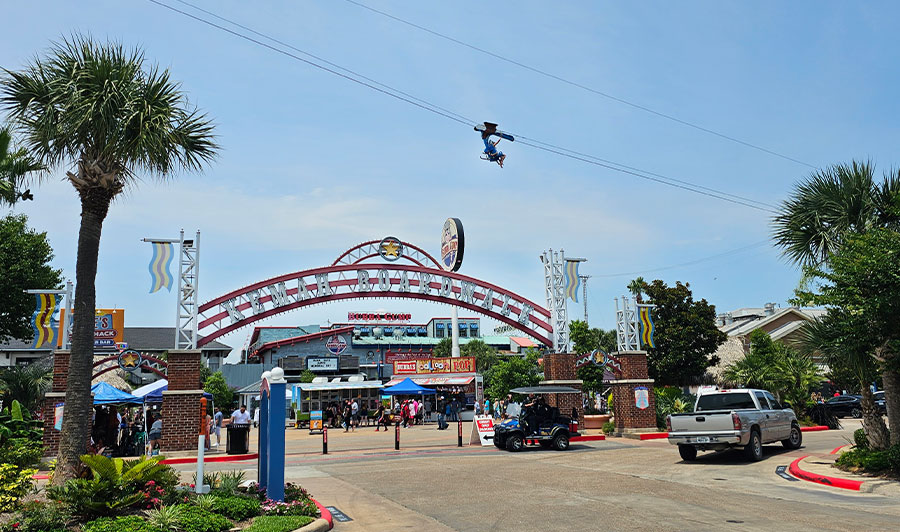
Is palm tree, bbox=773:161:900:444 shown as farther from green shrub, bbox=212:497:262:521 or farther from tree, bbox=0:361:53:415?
tree, bbox=0:361:53:415

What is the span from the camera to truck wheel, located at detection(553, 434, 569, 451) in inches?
866

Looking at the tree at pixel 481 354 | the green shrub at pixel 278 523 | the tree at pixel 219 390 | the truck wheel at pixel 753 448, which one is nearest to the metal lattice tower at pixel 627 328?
the truck wheel at pixel 753 448

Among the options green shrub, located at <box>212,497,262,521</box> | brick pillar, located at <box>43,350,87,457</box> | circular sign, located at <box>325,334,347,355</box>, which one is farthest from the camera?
circular sign, located at <box>325,334,347,355</box>

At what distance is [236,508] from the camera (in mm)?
9359

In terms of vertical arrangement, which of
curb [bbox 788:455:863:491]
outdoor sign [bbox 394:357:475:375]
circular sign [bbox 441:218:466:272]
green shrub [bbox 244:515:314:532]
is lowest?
curb [bbox 788:455:863:491]

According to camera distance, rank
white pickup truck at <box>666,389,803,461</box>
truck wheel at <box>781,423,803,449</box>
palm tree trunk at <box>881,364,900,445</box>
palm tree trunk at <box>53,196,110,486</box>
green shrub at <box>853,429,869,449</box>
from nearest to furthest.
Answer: palm tree trunk at <box>53,196,110,486</box> < palm tree trunk at <box>881,364,900,445</box> < green shrub at <box>853,429,869,449</box> < white pickup truck at <box>666,389,803,461</box> < truck wheel at <box>781,423,803,449</box>

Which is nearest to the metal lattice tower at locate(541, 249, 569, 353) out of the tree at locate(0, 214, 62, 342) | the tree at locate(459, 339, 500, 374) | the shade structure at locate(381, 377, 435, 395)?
the shade structure at locate(381, 377, 435, 395)

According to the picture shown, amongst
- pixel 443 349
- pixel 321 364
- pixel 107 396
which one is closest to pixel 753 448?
pixel 107 396

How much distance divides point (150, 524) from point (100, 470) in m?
1.31

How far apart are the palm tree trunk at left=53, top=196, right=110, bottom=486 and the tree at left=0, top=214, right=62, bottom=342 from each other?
27.9m

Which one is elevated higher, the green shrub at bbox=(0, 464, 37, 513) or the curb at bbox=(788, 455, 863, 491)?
the green shrub at bbox=(0, 464, 37, 513)

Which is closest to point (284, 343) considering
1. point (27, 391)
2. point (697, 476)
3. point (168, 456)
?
point (27, 391)

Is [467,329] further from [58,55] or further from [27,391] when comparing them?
[58,55]

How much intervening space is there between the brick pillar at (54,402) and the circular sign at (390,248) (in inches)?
472
